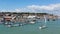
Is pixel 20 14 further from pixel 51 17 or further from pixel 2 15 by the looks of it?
pixel 51 17

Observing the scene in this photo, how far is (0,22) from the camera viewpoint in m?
39.7

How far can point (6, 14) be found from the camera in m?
49.4

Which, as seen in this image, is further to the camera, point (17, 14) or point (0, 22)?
point (17, 14)

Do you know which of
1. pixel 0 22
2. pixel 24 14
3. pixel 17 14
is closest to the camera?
pixel 0 22

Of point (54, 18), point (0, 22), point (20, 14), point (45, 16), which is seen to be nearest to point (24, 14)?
point (20, 14)

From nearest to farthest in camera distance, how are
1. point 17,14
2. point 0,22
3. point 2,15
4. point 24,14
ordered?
1. point 0,22
2. point 2,15
3. point 17,14
4. point 24,14

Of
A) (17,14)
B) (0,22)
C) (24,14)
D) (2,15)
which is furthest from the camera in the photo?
(24,14)

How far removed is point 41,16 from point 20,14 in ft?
21.8

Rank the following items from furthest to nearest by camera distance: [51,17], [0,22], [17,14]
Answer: [51,17]
[17,14]
[0,22]

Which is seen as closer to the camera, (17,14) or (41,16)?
(17,14)

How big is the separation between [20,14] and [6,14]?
15.9 feet

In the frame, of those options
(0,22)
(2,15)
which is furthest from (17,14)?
(0,22)

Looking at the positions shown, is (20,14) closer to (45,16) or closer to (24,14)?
(24,14)

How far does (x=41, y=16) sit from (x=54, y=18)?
6348 millimetres
